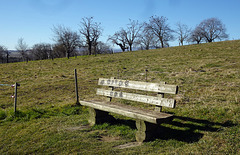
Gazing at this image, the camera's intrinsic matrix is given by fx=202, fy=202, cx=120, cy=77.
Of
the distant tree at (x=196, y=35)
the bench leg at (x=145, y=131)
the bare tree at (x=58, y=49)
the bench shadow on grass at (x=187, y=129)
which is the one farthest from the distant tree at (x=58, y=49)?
the bench leg at (x=145, y=131)

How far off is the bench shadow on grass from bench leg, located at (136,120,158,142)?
0.15m

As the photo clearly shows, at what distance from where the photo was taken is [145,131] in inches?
155

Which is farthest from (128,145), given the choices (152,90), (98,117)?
(98,117)

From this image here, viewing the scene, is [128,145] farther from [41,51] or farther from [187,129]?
[41,51]

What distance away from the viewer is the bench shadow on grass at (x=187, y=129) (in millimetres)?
3986

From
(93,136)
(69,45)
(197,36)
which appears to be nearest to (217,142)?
(93,136)

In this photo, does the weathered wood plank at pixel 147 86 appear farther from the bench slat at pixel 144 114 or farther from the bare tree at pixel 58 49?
the bare tree at pixel 58 49

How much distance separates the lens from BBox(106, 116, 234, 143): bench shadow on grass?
3.99 m

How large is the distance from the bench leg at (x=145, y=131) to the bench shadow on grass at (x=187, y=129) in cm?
15

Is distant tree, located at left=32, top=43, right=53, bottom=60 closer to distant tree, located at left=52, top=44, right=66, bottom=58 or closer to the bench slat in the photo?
distant tree, located at left=52, top=44, right=66, bottom=58

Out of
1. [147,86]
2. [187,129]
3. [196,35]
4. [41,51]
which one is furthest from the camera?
[41,51]

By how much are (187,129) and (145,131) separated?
1.04 m

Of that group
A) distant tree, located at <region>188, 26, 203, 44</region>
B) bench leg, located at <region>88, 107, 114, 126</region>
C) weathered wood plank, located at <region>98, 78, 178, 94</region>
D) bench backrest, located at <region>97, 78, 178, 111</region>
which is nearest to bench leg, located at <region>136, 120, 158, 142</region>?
bench backrest, located at <region>97, 78, 178, 111</region>

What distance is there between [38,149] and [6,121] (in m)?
2.77
